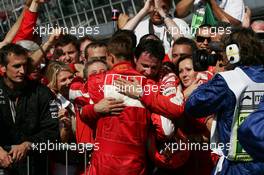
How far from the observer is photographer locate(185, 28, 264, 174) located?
4113 mm

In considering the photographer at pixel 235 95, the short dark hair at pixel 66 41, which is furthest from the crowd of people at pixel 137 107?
the short dark hair at pixel 66 41

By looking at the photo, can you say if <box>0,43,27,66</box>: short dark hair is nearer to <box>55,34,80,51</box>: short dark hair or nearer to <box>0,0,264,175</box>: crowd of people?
<box>0,0,264,175</box>: crowd of people

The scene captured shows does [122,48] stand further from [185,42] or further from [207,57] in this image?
[185,42]

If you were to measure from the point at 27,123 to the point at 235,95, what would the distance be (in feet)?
6.11

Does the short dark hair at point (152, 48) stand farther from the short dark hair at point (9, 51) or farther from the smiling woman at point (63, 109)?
the short dark hair at point (9, 51)

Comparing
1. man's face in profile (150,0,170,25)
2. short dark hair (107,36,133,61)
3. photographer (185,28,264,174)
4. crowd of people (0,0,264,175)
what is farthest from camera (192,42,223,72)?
man's face in profile (150,0,170,25)

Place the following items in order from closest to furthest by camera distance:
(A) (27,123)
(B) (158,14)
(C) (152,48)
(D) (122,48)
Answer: (D) (122,48), (C) (152,48), (A) (27,123), (B) (158,14)

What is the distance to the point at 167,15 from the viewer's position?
6.53 meters

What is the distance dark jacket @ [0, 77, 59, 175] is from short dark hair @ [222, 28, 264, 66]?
1729mm

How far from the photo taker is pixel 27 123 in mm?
5270

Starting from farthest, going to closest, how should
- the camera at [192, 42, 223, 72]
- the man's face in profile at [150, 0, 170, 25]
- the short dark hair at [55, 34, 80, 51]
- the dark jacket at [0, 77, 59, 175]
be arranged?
the short dark hair at [55, 34, 80, 51], the man's face in profile at [150, 0, 170, 25], the dark jacket at [0, 77, 59, 175], the camera at [192, 42, 223, 72]

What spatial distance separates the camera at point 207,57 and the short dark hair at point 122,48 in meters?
0.49

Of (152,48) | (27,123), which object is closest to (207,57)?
(152,48)

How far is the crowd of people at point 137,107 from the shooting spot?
13.7 ft
